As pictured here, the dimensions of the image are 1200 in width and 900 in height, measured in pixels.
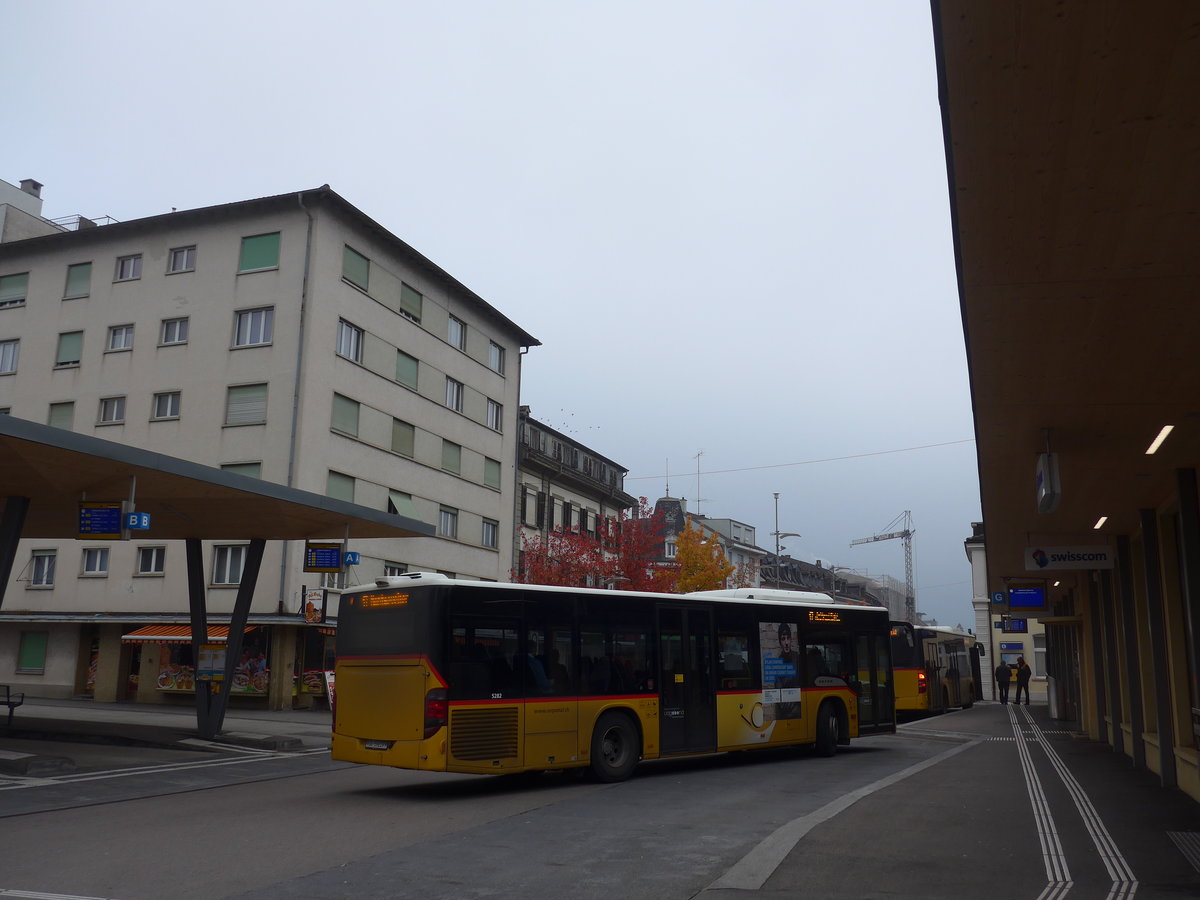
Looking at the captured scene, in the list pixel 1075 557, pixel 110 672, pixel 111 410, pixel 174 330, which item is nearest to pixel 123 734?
pixel 1075 557

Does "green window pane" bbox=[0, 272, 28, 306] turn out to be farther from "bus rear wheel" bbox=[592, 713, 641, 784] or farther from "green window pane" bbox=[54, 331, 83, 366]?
"bus rear wheel" bbox=[592, 713, 641, 784]

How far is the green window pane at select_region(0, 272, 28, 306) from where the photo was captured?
41156mm

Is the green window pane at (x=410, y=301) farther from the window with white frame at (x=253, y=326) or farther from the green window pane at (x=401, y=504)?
the green window pane at (x=401, y=504)

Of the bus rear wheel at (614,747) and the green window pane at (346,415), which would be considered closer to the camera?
the bus rear wheel at (614,747)

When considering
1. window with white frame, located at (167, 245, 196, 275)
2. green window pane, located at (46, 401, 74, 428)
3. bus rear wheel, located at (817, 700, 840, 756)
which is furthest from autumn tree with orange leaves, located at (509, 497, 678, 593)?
bus rear wheel, located at (817, 700, 840, 756)

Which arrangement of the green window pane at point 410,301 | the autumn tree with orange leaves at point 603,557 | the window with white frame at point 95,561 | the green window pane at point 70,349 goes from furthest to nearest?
the autumn tree with orange leaves at point 603,557, the green window pane at point 410,301, the green window pane at point 70,349, the window with white frame at point 95,561

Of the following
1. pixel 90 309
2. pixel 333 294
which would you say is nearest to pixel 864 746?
pixel 333 294

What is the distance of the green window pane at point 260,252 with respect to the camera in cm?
3631

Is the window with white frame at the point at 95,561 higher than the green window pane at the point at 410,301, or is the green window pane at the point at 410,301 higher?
the green window pane at the point at 410,301

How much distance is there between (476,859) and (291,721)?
20.7 meters

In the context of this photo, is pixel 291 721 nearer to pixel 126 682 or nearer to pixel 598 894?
pixel 126 682

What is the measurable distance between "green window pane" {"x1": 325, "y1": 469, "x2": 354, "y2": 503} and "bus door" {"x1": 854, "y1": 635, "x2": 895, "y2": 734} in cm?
1965

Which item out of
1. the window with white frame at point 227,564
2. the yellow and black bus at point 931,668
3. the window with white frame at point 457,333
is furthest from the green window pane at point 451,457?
the yellow and black bus at point 931,668

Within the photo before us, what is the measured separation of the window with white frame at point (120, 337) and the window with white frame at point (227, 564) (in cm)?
889
